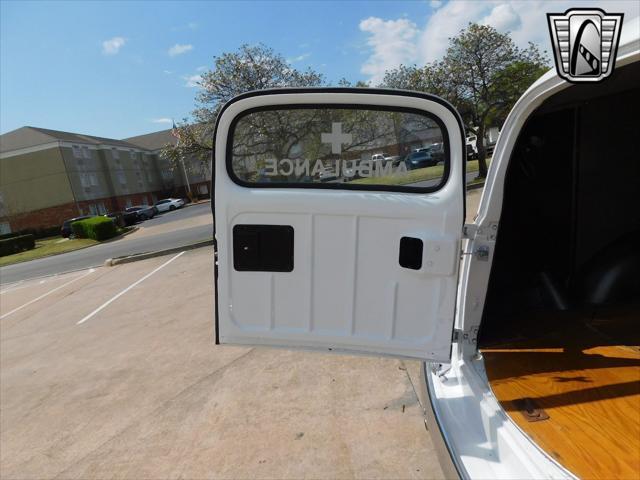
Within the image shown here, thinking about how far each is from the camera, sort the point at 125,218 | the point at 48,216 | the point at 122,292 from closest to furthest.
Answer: the point at 122,292 → the point at 125,218 → the point at 48,216

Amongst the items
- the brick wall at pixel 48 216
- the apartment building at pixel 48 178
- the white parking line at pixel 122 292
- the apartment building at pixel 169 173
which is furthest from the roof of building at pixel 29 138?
the white parking line at pixel 122 292

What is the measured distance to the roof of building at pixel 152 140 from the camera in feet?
194

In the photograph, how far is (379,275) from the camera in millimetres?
2100

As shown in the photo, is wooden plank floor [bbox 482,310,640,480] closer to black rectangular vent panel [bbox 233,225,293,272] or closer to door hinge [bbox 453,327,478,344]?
door hinge [bbox 453,327,478,344]

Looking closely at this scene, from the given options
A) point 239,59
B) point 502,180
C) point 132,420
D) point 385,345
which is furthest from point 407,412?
Answer: point 239,59

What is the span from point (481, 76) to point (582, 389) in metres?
17.2

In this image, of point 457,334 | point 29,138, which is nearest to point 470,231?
point 457,334

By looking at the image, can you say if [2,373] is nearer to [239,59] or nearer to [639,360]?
[639,360]

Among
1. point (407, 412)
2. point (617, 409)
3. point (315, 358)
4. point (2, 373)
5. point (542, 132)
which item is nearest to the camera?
point (617, 409)

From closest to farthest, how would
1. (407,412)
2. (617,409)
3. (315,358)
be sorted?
(617,409) → (407,412) → (315,358)

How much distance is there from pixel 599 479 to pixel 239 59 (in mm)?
14305

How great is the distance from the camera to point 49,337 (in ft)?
20.1

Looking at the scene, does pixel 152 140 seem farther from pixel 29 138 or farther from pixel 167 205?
pixel 167 205
